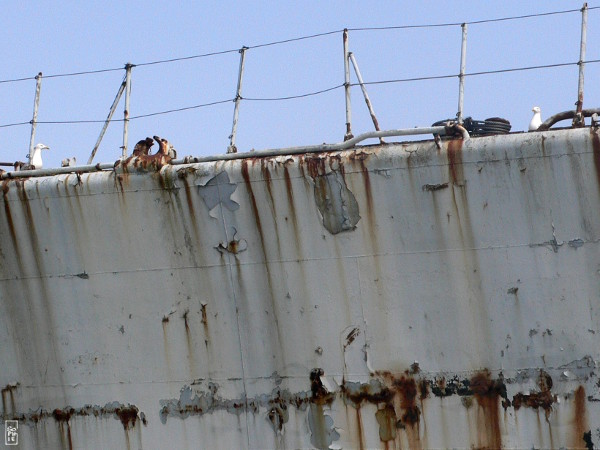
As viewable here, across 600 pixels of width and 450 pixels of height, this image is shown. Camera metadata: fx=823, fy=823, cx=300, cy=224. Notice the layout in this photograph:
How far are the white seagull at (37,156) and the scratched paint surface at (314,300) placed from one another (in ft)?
1.49

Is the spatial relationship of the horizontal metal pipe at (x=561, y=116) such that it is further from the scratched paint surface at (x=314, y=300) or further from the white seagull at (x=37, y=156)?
the white seagull at (x=37, y=156)

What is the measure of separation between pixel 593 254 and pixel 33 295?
4.85 meters

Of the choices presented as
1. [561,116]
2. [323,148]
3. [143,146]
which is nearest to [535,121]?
[561,116]

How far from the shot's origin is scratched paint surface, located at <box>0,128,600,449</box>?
6324 mm

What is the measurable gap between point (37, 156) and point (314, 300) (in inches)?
124

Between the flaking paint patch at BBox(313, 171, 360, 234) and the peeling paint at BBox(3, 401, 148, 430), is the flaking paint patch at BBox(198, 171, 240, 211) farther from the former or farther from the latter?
the peeling paint at BBox(3, 401, 148, 430)

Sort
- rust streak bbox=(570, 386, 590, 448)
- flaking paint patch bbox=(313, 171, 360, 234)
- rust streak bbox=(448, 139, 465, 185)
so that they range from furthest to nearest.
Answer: flaking paint patch bbox=(313, 171, 360, 234) → rust streak bbox=(448, 139, 465, 185) → rust streak bbox=(570, 386, 590, 448)

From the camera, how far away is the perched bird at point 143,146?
23.8 feet

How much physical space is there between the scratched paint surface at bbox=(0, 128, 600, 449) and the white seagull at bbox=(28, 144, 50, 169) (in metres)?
0.45

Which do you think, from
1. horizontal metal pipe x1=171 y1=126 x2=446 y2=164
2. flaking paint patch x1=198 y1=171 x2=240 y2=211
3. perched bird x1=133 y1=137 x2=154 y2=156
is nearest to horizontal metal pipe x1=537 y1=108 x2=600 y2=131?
horizontal metal pipe x1=171 y1=126 x2=446 y2=164

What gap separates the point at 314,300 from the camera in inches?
268

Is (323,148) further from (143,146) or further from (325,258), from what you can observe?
(143,146)

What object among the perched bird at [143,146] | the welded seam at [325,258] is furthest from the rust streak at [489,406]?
the perched bird at [143,146]

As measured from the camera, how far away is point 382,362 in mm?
6664
